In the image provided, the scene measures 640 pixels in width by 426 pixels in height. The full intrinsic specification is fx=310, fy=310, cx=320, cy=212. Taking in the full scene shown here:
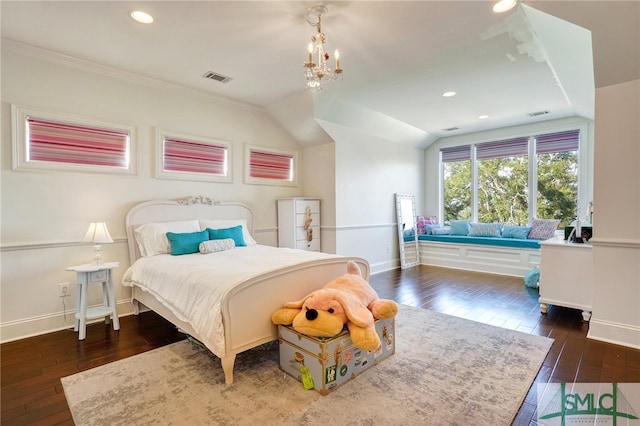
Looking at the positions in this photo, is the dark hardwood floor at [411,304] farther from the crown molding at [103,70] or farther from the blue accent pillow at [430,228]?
the crown molding at [103,70]

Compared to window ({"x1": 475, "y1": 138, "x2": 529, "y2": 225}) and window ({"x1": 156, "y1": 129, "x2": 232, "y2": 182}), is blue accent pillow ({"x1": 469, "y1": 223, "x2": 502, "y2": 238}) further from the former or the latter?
window ({"x1": 156, "y1": 129, "x2": 232, "y2": 182})

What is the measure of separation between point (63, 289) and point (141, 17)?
2755mm

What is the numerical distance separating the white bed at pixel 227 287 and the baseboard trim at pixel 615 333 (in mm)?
2101

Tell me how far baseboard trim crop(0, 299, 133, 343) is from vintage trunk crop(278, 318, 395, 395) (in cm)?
248

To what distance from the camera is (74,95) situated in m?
3.31

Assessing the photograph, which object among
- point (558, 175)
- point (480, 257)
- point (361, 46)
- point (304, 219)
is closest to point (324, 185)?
point (304, 219)

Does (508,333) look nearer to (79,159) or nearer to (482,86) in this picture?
(482,86)

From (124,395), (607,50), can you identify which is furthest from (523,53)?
(124,395)

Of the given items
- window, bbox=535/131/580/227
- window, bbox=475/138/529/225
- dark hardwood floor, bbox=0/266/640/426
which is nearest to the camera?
dark hardwood floor, bbox=0/266/640/426

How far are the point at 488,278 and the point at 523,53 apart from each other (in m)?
3.45

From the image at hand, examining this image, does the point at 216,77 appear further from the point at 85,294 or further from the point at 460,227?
the point at 460,227

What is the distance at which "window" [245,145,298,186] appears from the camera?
→ 15.9 feet

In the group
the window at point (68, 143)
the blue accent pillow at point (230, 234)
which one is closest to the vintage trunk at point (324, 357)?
the blue accent pillow at point (230, 234)

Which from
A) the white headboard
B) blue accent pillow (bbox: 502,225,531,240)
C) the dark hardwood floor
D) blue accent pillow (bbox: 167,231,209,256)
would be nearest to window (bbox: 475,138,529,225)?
blue accent pillow (bbox: 502,225,531,240)
